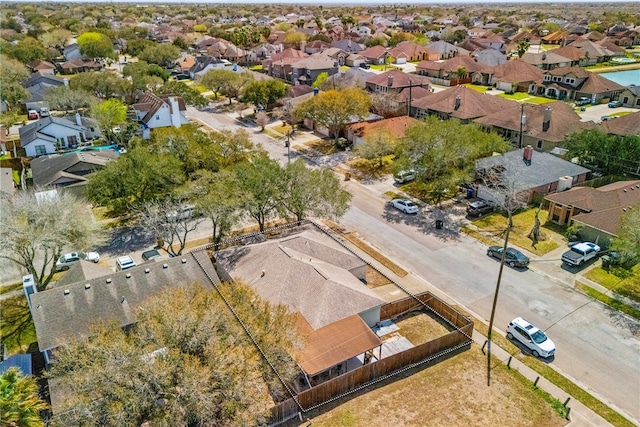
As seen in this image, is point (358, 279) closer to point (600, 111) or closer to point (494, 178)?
point (494, 178)

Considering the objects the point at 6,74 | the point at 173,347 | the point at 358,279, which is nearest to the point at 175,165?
the point at 358,279

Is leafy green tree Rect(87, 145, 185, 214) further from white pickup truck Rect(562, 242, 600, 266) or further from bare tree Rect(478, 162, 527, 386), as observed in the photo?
white pickup truck Rect(562, 242, 600, 266)

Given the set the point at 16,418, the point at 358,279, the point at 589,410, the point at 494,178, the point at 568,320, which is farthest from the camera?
the point at 494,178

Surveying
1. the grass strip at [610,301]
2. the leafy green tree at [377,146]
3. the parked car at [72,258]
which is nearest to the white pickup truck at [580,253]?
the grass strip at [610,301]

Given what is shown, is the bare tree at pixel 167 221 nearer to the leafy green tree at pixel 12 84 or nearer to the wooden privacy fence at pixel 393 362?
the wooden privacy fence at pixel 393 362

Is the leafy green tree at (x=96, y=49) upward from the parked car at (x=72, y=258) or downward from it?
upward
